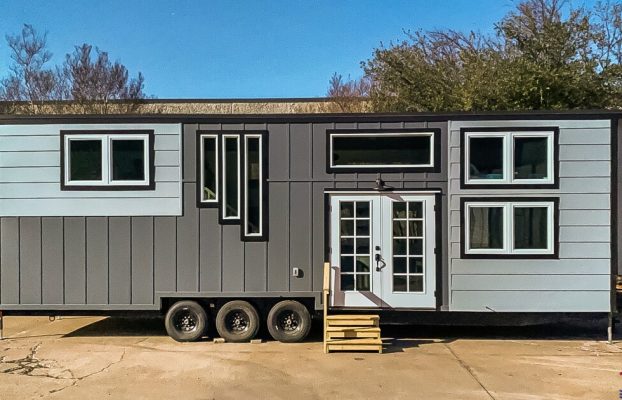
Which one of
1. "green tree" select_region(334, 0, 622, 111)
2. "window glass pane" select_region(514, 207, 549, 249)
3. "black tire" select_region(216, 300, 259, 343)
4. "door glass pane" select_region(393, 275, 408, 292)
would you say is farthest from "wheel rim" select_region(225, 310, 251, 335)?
"green tree" select_region(334, 0, 622, 111)

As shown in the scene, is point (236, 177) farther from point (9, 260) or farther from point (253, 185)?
point (9, 260)

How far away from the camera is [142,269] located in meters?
7.37

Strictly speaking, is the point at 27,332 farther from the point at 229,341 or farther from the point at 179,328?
the point at 229,341

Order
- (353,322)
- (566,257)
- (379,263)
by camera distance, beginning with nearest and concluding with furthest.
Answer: (353,322), (566,257), (379,263)

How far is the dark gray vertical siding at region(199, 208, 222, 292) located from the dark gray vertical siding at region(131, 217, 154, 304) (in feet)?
2.40

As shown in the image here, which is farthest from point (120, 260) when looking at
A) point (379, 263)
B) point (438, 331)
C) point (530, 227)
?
point (530, 227)

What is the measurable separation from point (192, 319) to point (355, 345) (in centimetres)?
244

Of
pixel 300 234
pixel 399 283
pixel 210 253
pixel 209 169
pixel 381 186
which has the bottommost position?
pixel 399 283

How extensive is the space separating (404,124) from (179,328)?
14.7 feet

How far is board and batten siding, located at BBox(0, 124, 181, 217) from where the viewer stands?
742 centimetres

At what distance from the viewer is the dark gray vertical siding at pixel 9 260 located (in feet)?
24.2

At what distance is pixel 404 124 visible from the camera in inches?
291

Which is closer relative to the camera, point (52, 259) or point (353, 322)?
point (353, 322)

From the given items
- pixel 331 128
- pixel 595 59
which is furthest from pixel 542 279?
pixel 595 59
